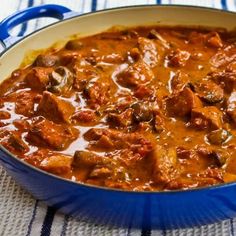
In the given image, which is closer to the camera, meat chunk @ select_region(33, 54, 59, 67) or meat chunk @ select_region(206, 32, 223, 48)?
meat chunk @ select_region(33, 54, 59, 67)

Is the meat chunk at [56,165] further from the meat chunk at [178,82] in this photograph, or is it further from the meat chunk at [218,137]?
the meat chunk at [178,82]

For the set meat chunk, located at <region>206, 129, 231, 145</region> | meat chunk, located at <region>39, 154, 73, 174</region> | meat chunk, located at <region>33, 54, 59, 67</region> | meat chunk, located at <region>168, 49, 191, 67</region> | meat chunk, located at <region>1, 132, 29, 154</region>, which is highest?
meat chunk, located at <region>168, 49, 191, 67</region>

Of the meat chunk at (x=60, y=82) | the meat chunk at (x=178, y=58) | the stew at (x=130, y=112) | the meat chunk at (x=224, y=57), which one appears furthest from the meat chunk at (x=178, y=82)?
the meat chunk at (x=60, y=82)

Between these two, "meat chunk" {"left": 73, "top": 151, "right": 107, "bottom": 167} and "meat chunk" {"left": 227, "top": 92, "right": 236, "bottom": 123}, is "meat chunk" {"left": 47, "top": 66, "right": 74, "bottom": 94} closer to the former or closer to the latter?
"meat chunk" {"left": 73, "top": 151, "right": 107, "bottom": 167}

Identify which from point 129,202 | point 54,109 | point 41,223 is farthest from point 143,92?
point 129,202

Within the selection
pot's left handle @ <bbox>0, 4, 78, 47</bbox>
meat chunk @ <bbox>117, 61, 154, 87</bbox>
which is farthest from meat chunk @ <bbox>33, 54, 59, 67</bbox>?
meat chunk @ <bbox>117, 61, 154, 87</bbox>
